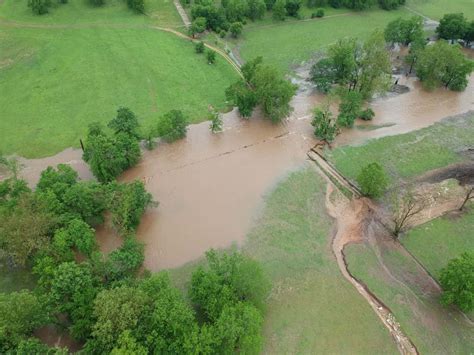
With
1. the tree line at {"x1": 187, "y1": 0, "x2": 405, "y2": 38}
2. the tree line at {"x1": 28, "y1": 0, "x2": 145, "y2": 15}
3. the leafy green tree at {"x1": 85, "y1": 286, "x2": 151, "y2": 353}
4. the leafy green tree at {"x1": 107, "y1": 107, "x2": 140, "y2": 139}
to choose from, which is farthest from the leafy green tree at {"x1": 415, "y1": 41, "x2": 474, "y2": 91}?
the leafy green tree at {"x1": 85, "y1": 286, "x2": 151, "y2": 353}

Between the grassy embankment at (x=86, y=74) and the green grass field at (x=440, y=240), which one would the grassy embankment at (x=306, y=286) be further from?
the grassy embankment at (x=86, y=74)

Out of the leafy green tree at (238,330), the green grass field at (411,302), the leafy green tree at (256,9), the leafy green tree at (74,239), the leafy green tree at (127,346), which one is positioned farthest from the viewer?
the leafy green tree at (256,9)

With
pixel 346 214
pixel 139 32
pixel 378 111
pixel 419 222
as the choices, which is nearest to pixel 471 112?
pixel 378 111

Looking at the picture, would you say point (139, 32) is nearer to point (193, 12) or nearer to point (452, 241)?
point (193, 12)

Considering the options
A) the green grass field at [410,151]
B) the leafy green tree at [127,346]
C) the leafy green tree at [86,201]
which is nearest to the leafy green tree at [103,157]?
the leafy green tree at [86,201]

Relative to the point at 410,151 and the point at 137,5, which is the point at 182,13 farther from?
the point at 410,151

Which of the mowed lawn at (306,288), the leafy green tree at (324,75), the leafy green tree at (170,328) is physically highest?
the leafy green tree at (324,75)

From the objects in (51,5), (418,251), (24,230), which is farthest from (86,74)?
(418,251)
